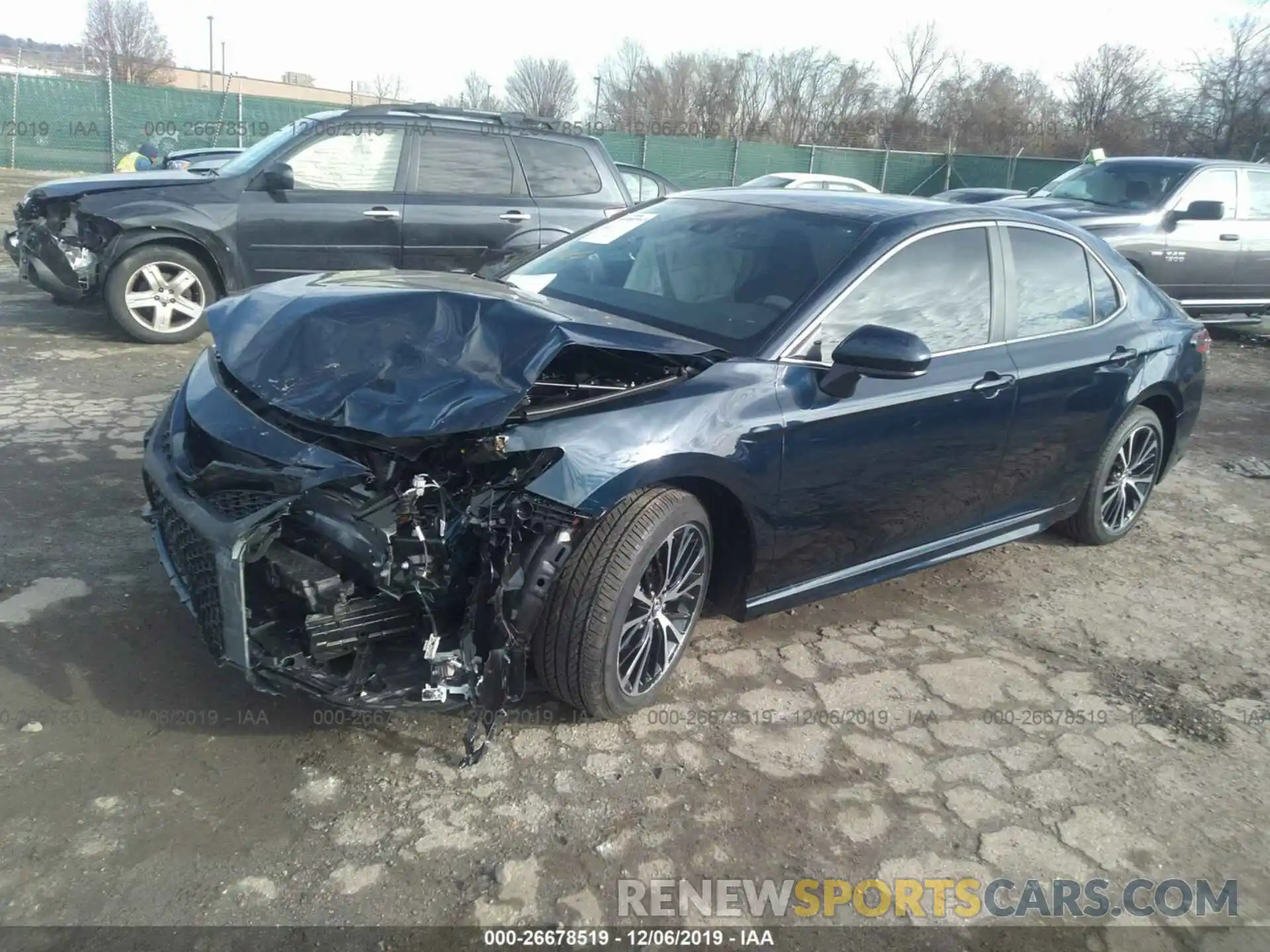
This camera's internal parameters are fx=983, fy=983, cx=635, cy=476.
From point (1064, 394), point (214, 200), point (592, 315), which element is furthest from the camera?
point (214, 200)

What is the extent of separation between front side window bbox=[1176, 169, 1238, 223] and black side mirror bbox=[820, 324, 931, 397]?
8.76 meters

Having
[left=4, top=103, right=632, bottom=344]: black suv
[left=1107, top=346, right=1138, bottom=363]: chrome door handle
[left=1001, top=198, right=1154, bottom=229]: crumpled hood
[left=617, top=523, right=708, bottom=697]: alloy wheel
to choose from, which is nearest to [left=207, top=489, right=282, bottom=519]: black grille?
[left=617, top=523, right=708, bottom=697]: alloy wheel

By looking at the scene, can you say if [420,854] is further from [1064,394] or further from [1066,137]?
[1066,137]

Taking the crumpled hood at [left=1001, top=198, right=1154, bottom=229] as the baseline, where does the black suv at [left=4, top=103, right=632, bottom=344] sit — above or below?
below

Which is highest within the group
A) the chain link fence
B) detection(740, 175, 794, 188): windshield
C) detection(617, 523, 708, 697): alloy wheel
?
the chain link fence

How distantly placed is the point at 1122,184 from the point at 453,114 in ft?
23.9

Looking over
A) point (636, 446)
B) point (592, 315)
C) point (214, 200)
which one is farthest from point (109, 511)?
point (214, 200)

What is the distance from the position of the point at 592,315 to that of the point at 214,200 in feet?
16.9

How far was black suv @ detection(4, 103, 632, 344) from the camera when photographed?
24.1 feet

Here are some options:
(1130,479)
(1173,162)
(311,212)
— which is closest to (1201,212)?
(1173,162)

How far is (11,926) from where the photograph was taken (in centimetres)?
229

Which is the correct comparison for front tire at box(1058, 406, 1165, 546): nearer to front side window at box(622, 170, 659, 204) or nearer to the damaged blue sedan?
the damaged blue sedan

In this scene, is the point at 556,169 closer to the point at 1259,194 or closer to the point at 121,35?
the point at 1259,194

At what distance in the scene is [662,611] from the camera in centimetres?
330
